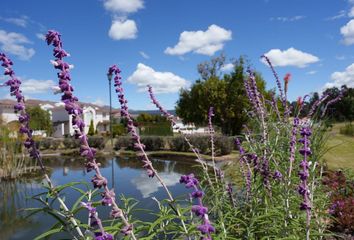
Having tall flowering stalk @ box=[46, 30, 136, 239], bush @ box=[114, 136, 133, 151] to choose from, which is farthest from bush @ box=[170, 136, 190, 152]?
tall flowering stalk @ box=[46, 30, 136, 239]

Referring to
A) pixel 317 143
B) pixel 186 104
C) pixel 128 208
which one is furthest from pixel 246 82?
pixel 186 104

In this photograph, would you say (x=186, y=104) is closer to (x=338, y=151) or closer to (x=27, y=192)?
(x=338, y=151)

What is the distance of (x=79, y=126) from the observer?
143 centimetres

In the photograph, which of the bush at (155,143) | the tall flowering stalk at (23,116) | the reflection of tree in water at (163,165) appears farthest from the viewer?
the bush at (155,143)

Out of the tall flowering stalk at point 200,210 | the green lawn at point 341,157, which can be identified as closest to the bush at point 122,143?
the green lawn at point 341,157

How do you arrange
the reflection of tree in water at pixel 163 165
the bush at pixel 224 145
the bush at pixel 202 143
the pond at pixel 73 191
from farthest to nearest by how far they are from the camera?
the bush at pixel 202 143
the bush at pixel 224 145
the reflection of tree in water at pixel 163 165
the pond at pixel 73 191

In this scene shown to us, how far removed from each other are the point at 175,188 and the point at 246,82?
31.0 ft

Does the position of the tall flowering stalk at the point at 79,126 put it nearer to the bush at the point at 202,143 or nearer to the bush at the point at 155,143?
the bush at the point at 202,143

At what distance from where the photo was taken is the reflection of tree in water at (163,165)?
17.8 m

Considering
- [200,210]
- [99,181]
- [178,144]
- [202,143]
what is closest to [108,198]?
[99,181]

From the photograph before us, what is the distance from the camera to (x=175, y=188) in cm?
1270

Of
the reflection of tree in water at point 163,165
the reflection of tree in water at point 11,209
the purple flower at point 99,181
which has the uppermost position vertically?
the purple flower at point 99,181

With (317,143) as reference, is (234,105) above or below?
above

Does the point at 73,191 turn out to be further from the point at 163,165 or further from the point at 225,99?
the point at 225,99
